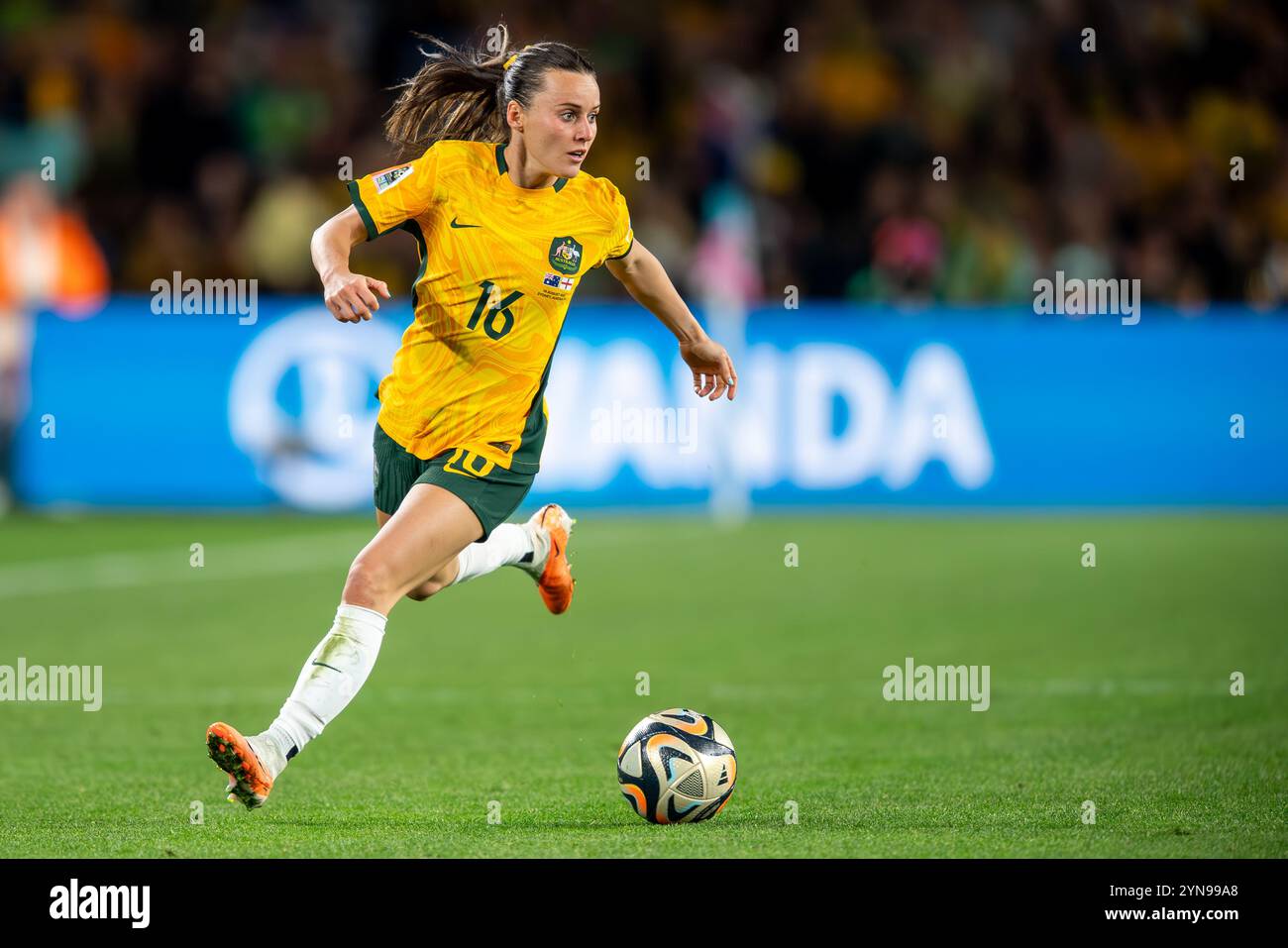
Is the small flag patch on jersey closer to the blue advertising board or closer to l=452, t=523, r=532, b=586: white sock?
l=452, t=523, r=532, b=586: white sock

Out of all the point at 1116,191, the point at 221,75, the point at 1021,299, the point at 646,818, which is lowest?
the point at 646,818

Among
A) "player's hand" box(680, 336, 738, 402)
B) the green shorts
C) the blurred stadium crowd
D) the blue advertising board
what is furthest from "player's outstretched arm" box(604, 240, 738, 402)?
the blurred stadium crowd

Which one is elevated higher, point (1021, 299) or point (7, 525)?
point (1021, 299)

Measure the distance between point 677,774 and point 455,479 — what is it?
1.16 metres

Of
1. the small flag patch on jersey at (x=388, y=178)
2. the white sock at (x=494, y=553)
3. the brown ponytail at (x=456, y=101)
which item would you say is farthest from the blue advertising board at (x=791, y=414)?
the small flag patch on jersey at (x=388, y=178)

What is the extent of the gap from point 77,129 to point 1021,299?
9.47 m

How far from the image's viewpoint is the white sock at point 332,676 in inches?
224

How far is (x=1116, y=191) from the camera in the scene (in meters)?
19.0

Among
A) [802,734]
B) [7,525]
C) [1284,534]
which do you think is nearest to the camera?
[802,734]

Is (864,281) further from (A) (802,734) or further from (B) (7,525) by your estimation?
(A) (802,734)

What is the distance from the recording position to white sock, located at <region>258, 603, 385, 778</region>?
224 inches

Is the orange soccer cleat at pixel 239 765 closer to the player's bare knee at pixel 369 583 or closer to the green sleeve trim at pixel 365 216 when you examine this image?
the player's bare knee at pixel 369 583

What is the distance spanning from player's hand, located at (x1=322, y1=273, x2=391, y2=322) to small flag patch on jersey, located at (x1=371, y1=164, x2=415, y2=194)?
673 millimetres
